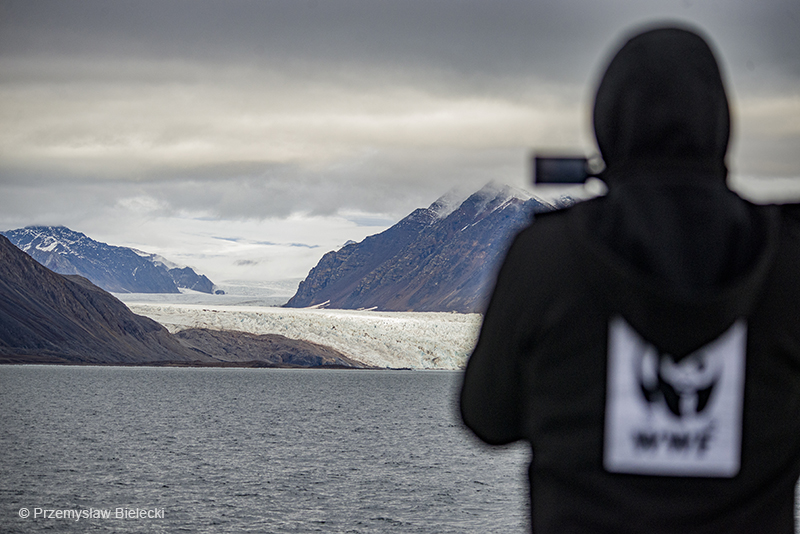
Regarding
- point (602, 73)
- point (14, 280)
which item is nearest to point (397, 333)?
point (14, 280)

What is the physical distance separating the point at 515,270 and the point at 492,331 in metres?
0.16

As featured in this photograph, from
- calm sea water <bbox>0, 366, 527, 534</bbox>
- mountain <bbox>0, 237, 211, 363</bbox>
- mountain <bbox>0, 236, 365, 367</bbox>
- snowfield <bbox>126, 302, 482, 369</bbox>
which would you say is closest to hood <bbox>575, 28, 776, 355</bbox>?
calm sea water <bbox>0, 366, 527, 534</bbox>

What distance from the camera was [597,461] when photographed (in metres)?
1.87

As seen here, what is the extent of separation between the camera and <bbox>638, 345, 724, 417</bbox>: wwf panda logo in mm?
1813

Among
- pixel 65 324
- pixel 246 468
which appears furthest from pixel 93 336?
pixel 246 468

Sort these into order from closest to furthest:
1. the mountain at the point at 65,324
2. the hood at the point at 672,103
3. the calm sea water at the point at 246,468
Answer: the hood at the point at 672,103, the calm sea water at the point at 246,468, the mountain at the point at 65,324

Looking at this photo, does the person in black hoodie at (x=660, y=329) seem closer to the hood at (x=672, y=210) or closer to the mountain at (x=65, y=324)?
the hood at (x=672, y=210)

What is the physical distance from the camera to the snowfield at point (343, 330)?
182250 mm

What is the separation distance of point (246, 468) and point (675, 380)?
46.1 meters

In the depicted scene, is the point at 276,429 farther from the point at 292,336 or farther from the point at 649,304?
the point at 292,336

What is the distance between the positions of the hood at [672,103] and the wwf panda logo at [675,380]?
0.44 metres

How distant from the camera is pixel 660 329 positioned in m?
1.80

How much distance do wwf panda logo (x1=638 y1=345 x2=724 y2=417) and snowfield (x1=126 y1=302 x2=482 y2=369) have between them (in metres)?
178

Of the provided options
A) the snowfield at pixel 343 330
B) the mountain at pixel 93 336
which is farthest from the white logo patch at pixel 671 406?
the snowfield at pixel 343 330
